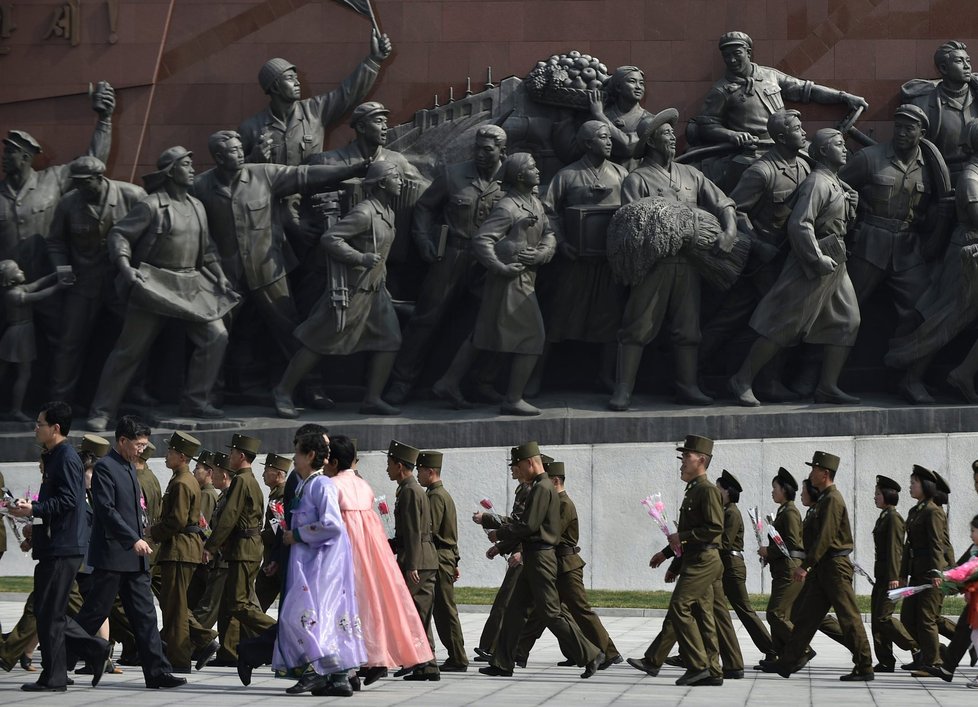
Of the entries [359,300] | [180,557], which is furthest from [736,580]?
[359,300]

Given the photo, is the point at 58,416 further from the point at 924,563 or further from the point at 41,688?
the point at 924,563

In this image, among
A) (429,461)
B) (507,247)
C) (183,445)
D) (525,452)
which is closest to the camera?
(525,452)

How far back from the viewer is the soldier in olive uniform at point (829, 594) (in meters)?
9.29

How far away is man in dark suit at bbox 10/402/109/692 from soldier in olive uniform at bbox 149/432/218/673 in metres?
0.91

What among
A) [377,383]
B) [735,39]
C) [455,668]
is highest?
[735,39]

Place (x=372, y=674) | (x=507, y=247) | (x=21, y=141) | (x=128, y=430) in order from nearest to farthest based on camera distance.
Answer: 1. (x=128, y=430)
2. (x=372, y=674)
3. (x=507, y=247)
4. (x=21, y=141)

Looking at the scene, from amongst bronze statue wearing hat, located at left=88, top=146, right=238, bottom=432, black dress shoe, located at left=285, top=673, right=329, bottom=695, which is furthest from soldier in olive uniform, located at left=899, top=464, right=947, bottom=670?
bronze statue wearing hat, located at left=88, top=146, right=238, bottom=432

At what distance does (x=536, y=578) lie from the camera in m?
9.41

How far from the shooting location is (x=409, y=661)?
337 inches

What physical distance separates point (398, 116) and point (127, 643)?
6.62 metres

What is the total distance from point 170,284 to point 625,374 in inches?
145

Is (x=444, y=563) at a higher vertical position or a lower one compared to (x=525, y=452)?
lower

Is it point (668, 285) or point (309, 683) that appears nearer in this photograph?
point (309, 683)

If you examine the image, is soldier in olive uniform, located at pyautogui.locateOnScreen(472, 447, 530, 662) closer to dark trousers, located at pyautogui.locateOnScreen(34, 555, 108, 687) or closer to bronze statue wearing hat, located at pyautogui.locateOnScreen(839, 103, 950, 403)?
dark trousers, located at pyautogui.locateOnScreen(34, 555, 108, 687)
